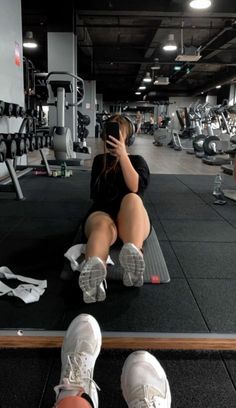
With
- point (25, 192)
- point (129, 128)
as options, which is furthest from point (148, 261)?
point (25, 192)

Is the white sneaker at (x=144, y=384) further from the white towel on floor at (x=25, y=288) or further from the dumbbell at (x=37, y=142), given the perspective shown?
the dumbbell at (x=37, y=142)

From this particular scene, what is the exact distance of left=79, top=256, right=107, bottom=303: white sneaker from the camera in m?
1.29

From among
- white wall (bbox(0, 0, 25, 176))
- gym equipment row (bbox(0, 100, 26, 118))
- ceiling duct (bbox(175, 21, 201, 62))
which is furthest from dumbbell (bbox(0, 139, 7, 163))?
ceiling duct (bbox(175, 21, 201, 62))

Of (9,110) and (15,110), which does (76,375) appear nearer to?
(9,110)

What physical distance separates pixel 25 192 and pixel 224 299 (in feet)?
8.18

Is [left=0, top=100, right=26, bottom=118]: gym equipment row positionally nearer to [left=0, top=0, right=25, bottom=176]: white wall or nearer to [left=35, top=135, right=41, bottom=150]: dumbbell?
[left=35, top=135, right=41, bottom=150]: dumbbell

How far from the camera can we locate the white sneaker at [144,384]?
0.82 meters

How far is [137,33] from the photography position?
30.3 ft

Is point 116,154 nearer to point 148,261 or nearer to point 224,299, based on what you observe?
point 148,261

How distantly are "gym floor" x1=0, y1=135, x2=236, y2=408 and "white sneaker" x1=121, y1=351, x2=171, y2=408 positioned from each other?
0.10 metres

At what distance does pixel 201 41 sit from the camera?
10148 millimetres

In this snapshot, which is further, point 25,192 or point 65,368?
point 25,192

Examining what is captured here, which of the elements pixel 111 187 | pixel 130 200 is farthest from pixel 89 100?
pixel 130 200

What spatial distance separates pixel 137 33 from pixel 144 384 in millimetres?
9662
